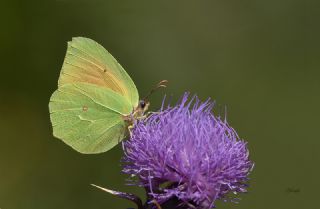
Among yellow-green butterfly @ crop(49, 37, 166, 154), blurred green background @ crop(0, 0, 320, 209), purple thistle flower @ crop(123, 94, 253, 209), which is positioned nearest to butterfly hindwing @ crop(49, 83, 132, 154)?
yellow-green butterfly @ crop(49, 37, 166, 154)

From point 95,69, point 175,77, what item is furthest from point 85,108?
point 175,77

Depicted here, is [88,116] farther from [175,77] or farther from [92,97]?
[175,77]

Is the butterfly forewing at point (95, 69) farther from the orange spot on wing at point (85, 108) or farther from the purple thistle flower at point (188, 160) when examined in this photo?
the purple thistle flower at point (188, 160)

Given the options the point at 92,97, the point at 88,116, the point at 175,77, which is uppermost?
the point at 92,97

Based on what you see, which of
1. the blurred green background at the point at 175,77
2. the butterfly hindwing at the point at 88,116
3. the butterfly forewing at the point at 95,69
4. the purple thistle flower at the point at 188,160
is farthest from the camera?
the blurred green background at the point at 175,77

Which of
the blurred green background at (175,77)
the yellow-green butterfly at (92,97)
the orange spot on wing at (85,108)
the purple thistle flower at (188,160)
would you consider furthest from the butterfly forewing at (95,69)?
the blurred green background at (175,77)

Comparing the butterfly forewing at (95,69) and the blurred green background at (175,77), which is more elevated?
the butterfly forewing at (95,69)
